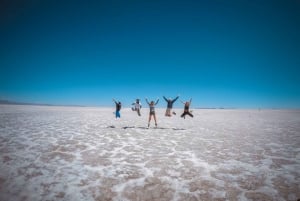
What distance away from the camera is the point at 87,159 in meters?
6.58

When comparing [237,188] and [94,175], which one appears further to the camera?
[94,175]

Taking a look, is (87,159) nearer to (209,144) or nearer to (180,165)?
(180,165)

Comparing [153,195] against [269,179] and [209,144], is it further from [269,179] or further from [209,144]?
[209,144]

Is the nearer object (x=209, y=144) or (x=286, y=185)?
(x=286, y=185)

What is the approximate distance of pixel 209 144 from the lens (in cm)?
927

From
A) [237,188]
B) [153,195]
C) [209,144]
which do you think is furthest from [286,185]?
[209,144]

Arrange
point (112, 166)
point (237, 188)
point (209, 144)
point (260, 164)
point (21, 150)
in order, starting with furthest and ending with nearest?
point (209, 144) → point (21, 150) → point (260, 164) → point (112, 166) → point (237, 188)

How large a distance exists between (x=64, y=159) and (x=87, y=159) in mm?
845

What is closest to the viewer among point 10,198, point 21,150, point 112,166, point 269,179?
point 10,198

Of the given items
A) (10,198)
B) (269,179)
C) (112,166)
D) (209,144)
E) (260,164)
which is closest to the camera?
(10,198)

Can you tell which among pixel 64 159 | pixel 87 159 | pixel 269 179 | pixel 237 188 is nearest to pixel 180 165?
pixel 237 188

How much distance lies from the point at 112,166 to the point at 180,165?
2.26 metres

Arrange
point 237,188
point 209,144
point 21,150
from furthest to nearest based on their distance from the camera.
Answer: point 209,144, point 21,150, point 237,188

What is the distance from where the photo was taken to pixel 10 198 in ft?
12.9
